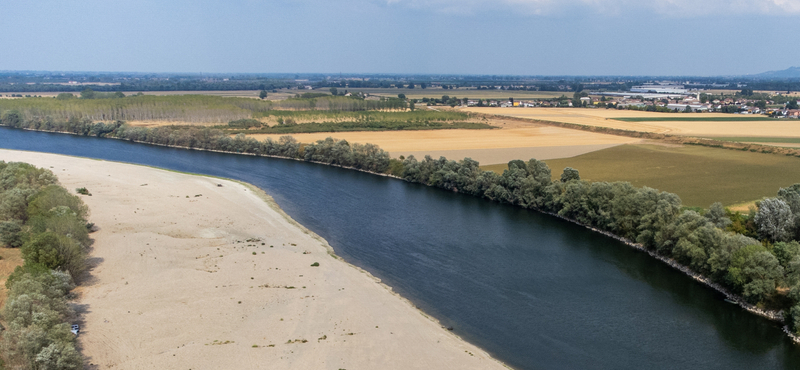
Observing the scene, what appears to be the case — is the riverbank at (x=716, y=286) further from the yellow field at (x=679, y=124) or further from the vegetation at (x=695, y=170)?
the yellow field at (x=679, y=124)

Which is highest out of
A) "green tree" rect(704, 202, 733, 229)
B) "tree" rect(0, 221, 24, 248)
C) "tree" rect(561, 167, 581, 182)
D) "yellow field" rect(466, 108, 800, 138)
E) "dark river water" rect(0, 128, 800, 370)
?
"yellow field" rect(466, 108, 800, 138)

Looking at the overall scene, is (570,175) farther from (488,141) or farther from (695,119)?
(695,119)

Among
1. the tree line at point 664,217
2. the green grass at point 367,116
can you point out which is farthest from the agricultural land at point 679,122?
the tree line at point 664,217

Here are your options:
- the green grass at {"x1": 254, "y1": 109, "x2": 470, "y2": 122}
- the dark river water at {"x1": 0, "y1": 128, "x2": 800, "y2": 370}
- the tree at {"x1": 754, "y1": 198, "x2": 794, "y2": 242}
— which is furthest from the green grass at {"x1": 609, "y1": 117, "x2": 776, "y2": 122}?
the tree at {"x1": 754, "y1": 198, "x2": 794, "y2": 242}

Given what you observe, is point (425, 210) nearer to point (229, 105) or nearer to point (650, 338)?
point (650, 338)

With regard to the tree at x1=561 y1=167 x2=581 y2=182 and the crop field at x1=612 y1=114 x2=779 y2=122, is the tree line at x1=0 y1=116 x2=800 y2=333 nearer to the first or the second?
the tree at x1=561 y1=167 x2=581 y2=182

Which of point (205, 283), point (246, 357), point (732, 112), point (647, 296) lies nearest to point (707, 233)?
point (647, 296)
